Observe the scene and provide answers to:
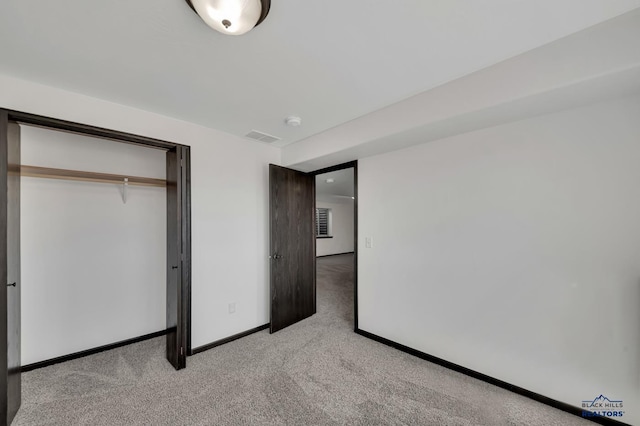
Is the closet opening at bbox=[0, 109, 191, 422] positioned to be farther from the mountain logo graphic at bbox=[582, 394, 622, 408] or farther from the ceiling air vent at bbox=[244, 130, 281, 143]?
the mountain logo graphic at bbox=[582, 394, 622, 408]

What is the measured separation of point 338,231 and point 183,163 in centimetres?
785

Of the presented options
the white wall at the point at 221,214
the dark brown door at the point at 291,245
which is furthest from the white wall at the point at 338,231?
the white wall at the point at 221,214

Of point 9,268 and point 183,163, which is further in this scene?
point 183,163

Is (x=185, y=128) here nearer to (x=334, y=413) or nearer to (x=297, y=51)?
(x=297, y=51)

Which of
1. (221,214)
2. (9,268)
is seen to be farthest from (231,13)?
(9,268)

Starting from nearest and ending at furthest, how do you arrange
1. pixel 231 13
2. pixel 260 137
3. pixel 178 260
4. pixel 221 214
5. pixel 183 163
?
pixel 231 13
pixel 178 260
pixel 183 163
pixel 221 214
pixel 260 137

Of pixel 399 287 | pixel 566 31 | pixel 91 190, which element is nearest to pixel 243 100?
pixel 91 190

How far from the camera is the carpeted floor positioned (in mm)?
1676

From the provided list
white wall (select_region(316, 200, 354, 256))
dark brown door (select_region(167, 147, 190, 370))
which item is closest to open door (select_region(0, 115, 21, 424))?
dark brown door (select_region(167, 147, 190, 370))

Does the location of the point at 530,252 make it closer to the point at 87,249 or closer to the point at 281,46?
the point at 281,46

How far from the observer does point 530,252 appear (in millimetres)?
1863

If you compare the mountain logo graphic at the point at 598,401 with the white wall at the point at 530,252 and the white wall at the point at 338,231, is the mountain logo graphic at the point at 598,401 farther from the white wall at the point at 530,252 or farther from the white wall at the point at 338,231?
the white wall at the point at 338,231

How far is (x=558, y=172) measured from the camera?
5.75 feet

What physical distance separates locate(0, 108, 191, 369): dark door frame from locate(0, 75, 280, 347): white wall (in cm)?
9
